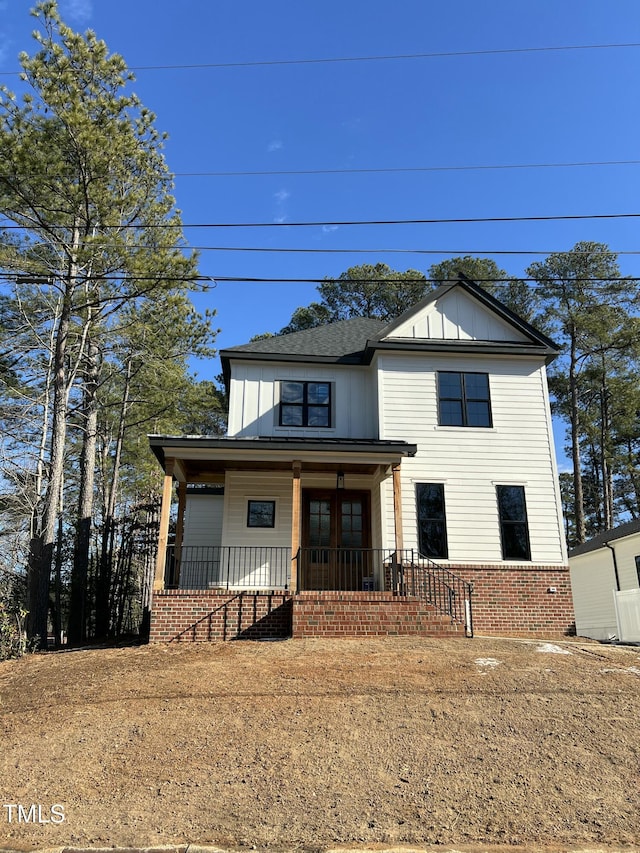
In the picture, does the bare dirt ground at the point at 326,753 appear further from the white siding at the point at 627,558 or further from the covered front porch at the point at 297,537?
the white siding at the point at 627,558

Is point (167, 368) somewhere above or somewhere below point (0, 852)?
above

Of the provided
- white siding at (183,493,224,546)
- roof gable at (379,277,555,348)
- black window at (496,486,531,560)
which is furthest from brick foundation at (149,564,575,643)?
roof gable at (379,277,555,348)

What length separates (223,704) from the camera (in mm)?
6520

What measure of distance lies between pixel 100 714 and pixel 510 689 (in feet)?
14.9

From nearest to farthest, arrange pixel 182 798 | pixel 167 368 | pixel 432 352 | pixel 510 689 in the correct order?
pixel 182 798 < pixel 510 689 < pixel 432 352 < pixel 167 368

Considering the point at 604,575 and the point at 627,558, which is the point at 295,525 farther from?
the point at 604,575

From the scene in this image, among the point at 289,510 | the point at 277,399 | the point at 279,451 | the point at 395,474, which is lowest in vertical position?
the point at 289,510

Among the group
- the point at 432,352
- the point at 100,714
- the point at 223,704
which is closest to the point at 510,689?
the point at 223,704

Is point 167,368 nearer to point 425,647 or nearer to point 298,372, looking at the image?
point 298,372

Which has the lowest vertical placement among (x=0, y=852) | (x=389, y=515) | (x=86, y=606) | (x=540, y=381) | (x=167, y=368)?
(x=0, y=852)

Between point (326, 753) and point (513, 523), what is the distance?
31.0 feet

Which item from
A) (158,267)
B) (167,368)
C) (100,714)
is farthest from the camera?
(167,368)

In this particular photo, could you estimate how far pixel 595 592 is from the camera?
21.4 meters

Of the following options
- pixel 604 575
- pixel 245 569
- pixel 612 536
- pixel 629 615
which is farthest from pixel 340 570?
pixel 604 575
